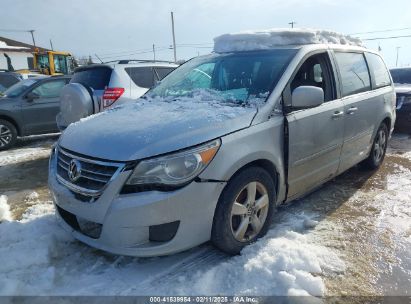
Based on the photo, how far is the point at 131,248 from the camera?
2590mm

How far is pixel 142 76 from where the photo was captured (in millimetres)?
6816

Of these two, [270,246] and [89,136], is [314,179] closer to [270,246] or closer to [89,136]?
[270,246]

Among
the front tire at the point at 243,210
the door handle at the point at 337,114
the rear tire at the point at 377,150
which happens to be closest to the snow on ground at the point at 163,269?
the front tire at the point at 243,210

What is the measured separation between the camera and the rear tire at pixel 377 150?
5255mm

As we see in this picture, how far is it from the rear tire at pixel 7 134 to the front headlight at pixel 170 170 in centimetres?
692

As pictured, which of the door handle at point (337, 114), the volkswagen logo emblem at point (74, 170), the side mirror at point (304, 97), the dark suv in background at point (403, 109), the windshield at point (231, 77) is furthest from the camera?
the dark suv in background at point (403, 109)

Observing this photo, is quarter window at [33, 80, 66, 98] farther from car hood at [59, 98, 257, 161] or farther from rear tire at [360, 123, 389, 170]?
rear tire at [360, 123, 389, 170]

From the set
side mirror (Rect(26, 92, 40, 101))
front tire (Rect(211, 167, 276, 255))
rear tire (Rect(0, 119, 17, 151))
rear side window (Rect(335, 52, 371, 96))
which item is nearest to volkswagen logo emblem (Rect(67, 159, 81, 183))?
front tire (Rect(211, 167, 276, 255))

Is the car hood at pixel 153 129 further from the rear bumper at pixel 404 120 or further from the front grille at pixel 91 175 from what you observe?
the rear bumper at pixel 404 120

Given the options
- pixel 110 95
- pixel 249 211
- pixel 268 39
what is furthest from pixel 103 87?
pixel 249 211

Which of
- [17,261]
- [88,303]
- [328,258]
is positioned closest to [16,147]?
[17,261]

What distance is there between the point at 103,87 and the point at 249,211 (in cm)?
409

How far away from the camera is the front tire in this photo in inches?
110

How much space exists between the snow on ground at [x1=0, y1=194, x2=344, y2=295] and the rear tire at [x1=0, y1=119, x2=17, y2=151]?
556 cm
